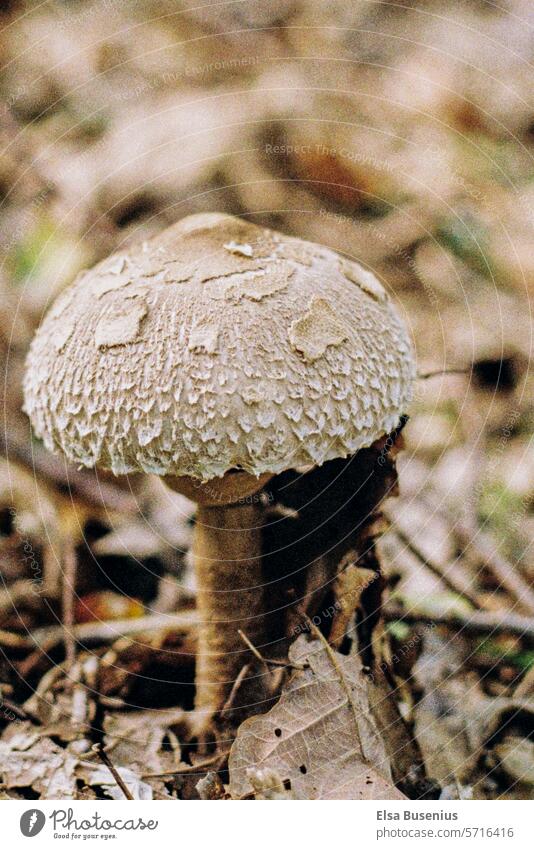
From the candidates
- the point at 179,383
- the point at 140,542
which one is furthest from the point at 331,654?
the point at 140,542

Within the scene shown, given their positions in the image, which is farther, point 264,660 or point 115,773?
point 264,660

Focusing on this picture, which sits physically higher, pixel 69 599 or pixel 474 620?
pixel 69 599

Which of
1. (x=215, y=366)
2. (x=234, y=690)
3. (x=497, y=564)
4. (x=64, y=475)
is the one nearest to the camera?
(x=215, y=366)

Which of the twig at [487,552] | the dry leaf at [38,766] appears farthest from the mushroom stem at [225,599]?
the twig at [487,552]

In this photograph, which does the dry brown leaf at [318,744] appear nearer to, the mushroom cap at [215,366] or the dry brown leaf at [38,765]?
the dry brown leaf at [38,765]

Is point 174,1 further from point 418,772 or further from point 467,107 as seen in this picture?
point 418,772

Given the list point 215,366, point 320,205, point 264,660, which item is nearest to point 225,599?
point 264,660

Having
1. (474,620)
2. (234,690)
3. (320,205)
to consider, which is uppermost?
(320,205)

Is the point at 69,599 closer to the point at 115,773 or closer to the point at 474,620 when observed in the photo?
the point at 115,773
